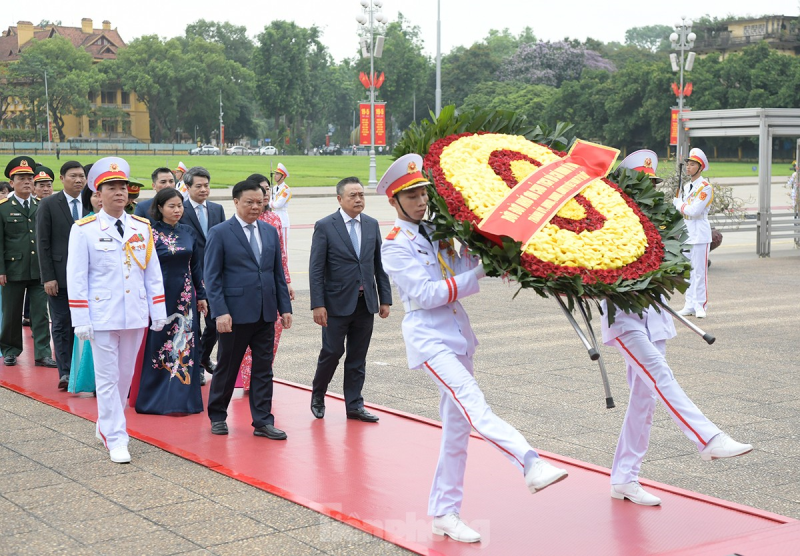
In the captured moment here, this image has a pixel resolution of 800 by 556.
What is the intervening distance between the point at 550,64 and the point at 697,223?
82.1m

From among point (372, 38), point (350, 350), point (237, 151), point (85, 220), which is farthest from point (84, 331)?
point (237, 151)

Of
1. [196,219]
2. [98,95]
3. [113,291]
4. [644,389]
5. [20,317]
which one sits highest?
[98,95]

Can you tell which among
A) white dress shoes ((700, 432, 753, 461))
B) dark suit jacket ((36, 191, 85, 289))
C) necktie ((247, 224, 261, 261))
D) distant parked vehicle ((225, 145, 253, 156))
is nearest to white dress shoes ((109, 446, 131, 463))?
necktie ((247, 224, 261, 261))

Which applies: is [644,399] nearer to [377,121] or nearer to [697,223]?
[697,223]

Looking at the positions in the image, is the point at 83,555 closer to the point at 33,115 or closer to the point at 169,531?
the point at 169,531

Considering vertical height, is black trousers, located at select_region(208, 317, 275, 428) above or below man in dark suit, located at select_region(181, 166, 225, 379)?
below

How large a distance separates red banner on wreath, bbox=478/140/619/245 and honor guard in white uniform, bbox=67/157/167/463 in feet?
9.68

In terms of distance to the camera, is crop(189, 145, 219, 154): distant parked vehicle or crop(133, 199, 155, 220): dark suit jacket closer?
crop(133, 199, 155, 220): dark suit jacket

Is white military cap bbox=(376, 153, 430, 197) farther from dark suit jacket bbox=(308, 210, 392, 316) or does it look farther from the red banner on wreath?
dark suit jacket bbox=(308, 210, 392, 316)

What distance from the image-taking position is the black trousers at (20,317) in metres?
9.61

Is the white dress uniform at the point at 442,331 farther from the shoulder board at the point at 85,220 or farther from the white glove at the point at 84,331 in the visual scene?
the shoulder board at the point at 85,220

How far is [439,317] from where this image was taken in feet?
16.0

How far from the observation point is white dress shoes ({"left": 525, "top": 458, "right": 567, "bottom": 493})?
4207 mm

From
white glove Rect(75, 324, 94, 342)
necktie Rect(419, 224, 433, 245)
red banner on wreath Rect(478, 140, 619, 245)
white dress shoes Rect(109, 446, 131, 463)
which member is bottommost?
white dress shoes Rect(109, 446, 131, 463)
